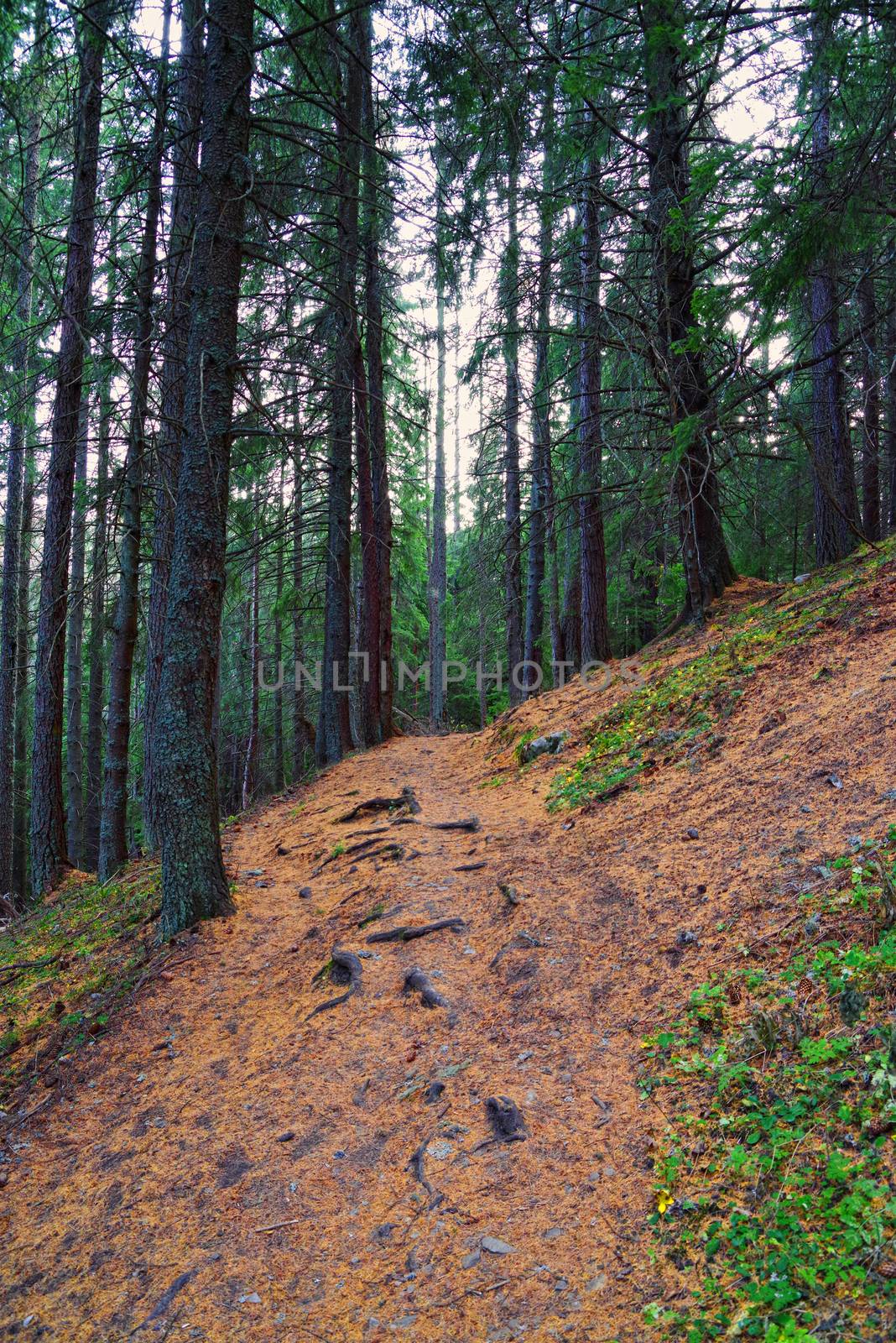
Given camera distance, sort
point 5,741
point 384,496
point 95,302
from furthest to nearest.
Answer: point 384,496 < point 5,741 < point 95,302

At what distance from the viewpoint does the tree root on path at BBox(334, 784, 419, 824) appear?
8680 mm

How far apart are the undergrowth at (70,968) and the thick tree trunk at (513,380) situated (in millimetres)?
6234

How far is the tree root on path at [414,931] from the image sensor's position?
5113mm

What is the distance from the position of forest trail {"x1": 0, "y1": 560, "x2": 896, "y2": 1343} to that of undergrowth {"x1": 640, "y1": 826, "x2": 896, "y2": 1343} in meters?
0.15

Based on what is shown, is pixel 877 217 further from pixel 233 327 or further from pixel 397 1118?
pixel 397 1118

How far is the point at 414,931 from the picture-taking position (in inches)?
202

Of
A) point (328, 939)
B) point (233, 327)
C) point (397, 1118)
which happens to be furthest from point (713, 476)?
point (397, 1118)

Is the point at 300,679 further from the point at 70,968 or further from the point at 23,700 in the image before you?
the point at 70,968

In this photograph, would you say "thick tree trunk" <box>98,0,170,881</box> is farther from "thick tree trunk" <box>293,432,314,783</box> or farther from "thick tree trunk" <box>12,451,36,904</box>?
"thick tree trunk" <box>293,432,314,783</box>

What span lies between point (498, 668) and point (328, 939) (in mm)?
24324

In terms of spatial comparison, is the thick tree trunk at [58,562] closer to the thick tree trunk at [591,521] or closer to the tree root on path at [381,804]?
the tree root on path at [381,804]

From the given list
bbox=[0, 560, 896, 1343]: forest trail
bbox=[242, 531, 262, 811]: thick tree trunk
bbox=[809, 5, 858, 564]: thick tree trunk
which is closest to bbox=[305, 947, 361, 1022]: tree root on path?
bbox=[0, 560, 896, 1343]: forest trail

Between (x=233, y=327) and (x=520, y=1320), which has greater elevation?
(x=233, y=327)

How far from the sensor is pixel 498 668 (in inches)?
1163
